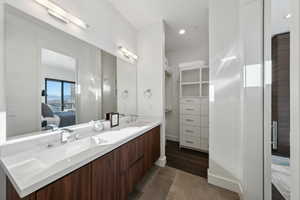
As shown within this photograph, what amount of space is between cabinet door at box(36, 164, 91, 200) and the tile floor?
912 millimetres

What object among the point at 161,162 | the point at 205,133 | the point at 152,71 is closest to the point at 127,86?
the point at 152,71

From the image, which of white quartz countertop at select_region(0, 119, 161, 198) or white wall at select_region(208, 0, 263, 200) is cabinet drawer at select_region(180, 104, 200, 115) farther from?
white quartz countertop at select_region(0, 119, 161, 198)

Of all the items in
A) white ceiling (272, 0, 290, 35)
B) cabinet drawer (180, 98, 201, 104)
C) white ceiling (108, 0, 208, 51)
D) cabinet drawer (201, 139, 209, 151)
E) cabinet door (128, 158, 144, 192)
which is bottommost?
cabinet drawer (201, 139, 209, 151)

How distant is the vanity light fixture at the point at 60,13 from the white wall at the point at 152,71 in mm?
1267

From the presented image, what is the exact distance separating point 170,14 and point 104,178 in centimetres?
263

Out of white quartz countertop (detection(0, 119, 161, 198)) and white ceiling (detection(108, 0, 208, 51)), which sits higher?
white ceiling (detection(108, 0, 208, 51))

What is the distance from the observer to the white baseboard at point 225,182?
5.17 ft

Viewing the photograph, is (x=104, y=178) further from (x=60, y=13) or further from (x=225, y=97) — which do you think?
(x=225, y=97)

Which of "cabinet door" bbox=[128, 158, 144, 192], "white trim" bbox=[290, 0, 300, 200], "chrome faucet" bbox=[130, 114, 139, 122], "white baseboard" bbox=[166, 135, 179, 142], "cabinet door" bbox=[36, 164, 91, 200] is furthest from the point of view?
"white baseboard" bbox=[166, 135, 179, 142]

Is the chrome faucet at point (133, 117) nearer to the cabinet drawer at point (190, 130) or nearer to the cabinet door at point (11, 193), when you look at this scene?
the cabinet drawer at point (190, 130)

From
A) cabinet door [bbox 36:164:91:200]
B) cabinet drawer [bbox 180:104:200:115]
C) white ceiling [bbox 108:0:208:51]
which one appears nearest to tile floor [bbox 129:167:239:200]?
cabinet door [bbox 36:164:91:200]

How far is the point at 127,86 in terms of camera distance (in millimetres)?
2322

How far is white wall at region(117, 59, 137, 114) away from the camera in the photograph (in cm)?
214

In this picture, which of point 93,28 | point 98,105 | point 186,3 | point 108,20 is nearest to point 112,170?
point 98,105
